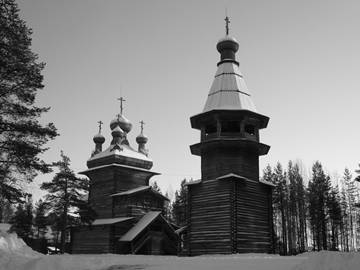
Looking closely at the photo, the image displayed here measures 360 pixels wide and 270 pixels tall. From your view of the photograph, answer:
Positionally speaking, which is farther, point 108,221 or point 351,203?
point 351,203

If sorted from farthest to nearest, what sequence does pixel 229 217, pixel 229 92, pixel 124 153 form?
1. pixel 124 153
2. pixel 229 92
3. pixel 229 217

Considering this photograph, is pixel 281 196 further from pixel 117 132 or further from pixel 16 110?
pixel 16 110

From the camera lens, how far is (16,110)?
58.7ft

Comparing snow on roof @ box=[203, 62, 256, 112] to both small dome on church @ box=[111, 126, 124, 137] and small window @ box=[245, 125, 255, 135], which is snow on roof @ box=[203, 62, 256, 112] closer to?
small window @ box=[245, 125, 255, 135]

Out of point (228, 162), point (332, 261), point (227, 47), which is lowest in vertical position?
point (332, 261)

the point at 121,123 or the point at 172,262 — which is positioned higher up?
the point at 121,123

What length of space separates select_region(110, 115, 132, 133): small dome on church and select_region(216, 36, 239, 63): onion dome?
62.0ft

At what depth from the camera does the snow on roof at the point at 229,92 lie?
30.9 meters

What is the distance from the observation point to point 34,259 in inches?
731

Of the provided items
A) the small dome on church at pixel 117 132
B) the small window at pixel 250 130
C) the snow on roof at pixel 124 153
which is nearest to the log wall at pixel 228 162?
the small window at pixel 250 130

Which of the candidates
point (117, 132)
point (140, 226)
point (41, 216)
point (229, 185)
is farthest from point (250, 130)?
point (41, 216)

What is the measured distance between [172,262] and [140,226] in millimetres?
20709

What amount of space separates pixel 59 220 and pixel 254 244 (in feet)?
46.4

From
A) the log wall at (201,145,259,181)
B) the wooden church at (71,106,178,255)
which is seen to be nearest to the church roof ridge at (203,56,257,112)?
the log wall at (201,145,259,181)
